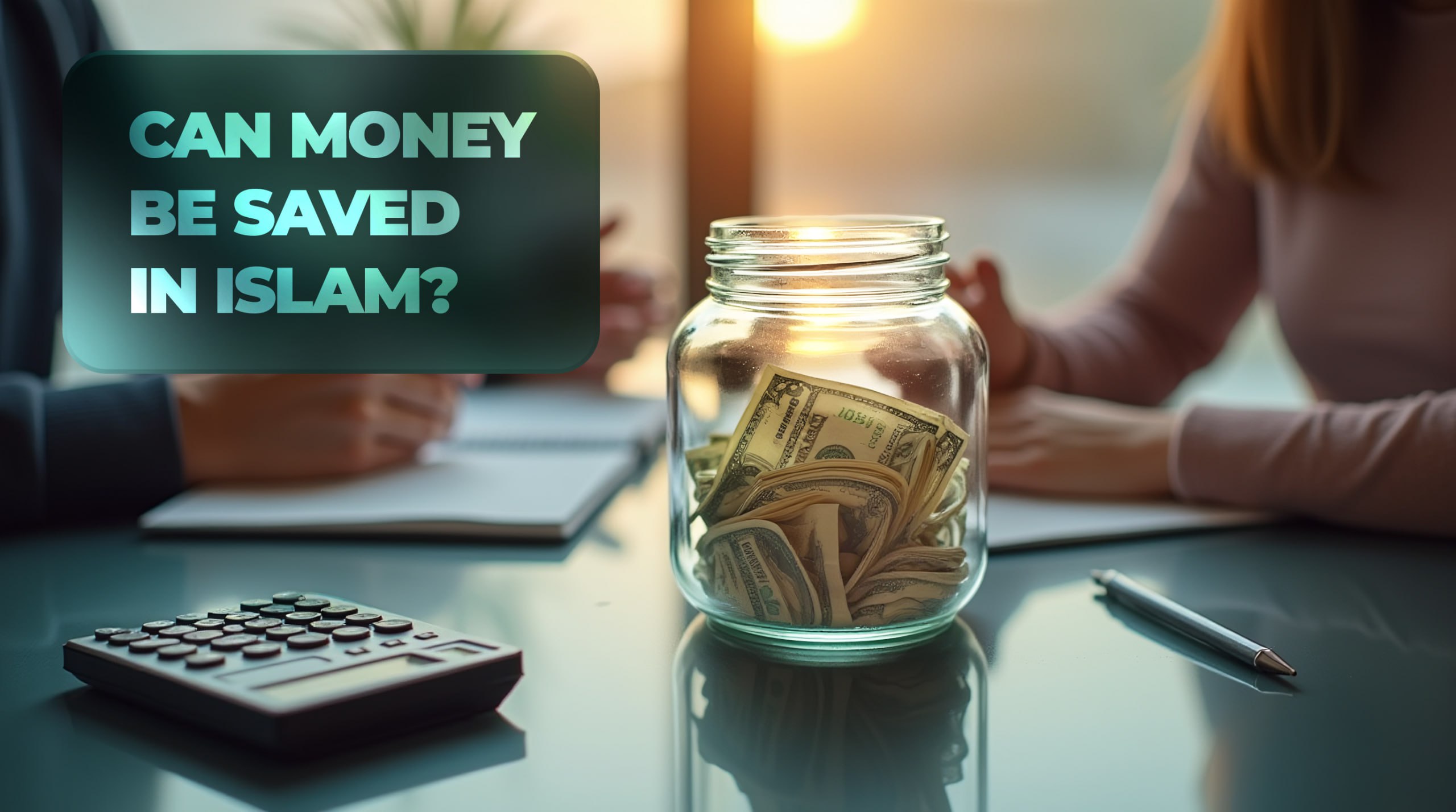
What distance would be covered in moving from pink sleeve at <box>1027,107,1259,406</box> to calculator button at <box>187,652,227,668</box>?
926 millimetres

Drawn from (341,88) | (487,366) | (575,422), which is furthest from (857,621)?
(575,422)

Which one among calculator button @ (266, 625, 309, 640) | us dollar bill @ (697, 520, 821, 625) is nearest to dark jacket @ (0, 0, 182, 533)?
calculator button @ (266, 625, 309, 640)

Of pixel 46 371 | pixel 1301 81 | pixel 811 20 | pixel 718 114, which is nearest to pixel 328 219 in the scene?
pixel 46 371

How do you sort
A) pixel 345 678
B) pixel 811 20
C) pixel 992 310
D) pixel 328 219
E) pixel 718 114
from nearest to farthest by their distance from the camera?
pixel 345 678
pixel 328 219
pixel 992 310
pixel 718 114
pixel 811 20

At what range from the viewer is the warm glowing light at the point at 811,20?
5.82ft

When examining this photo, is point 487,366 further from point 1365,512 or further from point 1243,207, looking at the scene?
point 1243,207

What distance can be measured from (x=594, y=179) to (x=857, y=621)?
25 cm

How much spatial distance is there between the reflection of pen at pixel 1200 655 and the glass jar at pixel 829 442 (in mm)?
100

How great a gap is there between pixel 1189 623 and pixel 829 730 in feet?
0.75

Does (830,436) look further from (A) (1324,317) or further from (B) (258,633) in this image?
(A) (1324,317)

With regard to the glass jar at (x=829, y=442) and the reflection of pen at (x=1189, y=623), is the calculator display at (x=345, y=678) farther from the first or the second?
the reflection of pen at (x=1189, y=623)

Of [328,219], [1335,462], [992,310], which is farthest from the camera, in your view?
[992,310]

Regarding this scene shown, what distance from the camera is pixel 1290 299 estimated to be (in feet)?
3.74

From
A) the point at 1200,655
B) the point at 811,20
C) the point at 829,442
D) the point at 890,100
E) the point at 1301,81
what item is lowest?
the point at 1200,655
